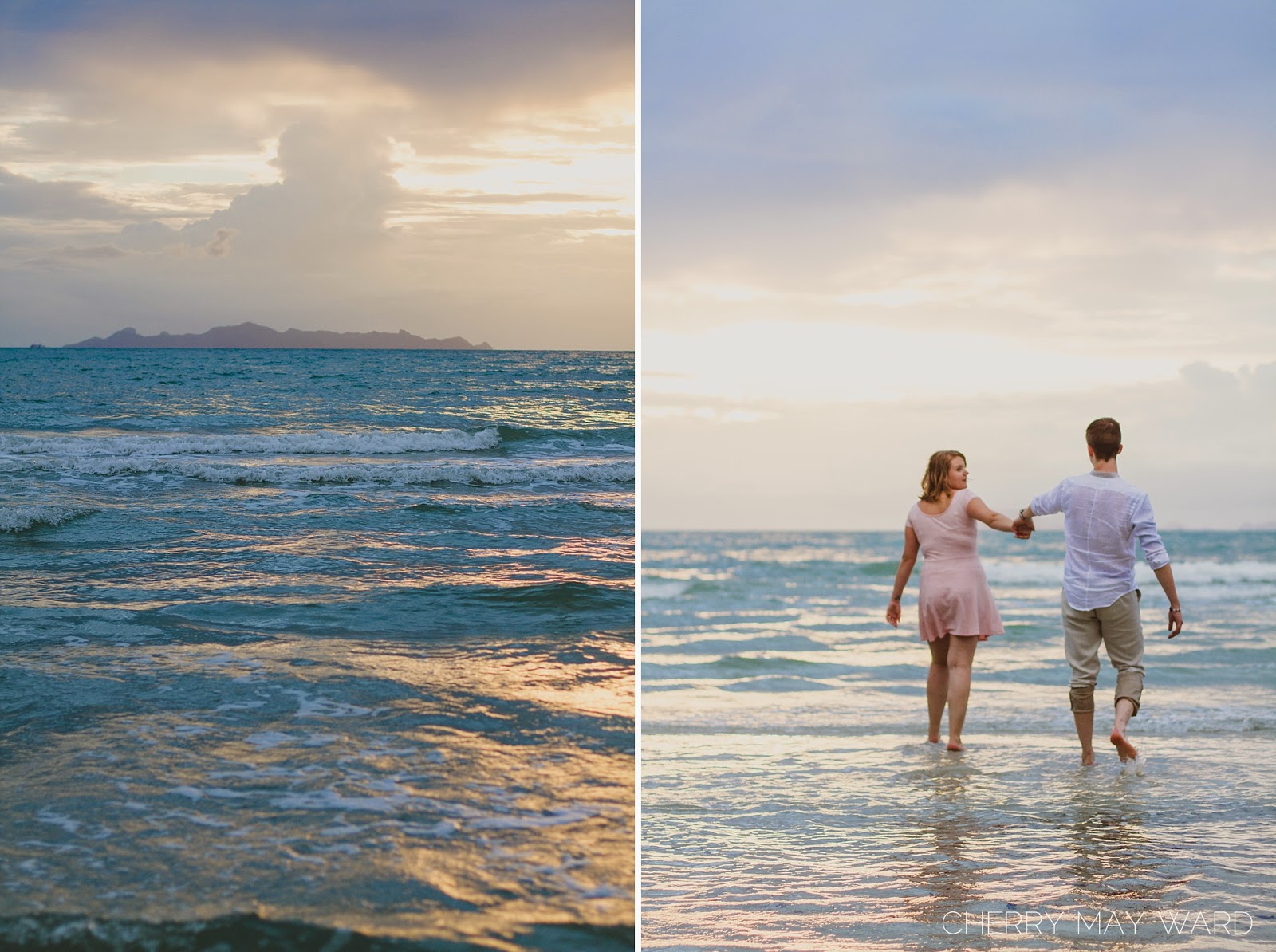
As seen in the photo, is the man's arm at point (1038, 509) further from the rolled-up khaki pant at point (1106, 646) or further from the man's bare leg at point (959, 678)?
the man's bare leg at point (959, 678)

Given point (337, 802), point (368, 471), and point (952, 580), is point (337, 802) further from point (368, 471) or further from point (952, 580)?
point (368, 471)

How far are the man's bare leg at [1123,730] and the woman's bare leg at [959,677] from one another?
610mm

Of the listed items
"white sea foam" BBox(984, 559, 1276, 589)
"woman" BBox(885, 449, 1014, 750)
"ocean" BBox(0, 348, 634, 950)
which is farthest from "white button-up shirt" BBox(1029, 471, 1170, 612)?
"white sea foam" BBox(984, 559, 1276, 589)

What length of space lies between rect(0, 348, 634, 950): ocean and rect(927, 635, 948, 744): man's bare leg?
4.50 ft

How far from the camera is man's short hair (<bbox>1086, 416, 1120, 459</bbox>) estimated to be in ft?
13.6

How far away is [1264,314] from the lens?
16203 mm

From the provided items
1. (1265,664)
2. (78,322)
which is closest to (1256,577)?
(1265,664)

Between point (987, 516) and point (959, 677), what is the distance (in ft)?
2.41

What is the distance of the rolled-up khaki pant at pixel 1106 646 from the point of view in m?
4.15

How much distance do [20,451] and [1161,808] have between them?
53.0 feet

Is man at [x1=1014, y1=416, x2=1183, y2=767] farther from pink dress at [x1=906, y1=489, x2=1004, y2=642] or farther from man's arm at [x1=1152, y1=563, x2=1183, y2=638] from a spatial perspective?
pink dress at [x1=906, y1=489, x2=1004, y2=642]

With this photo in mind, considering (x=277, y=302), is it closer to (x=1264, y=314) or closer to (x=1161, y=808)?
(x=1264, y=314)

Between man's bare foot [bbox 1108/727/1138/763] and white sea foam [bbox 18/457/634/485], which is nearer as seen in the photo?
man's bare foot [bbox 1108/727/1138/763]

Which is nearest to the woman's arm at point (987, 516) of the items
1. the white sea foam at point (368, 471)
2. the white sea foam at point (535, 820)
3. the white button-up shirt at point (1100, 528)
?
the white button-up shirt at point (1100, 528)
